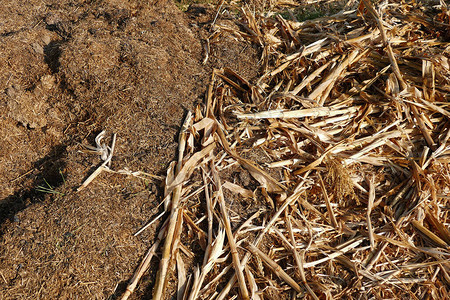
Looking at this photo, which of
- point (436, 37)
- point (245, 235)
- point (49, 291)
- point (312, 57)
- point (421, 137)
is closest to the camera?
point (49, 291)

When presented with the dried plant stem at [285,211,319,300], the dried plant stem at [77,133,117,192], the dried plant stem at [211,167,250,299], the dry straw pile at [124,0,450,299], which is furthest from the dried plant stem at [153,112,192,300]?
the dried plant stem at [285,211,319,300]

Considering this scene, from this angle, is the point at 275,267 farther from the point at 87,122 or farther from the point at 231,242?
the point at 87,122

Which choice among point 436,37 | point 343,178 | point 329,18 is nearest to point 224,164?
point 343,178

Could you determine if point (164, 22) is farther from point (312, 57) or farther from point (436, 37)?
point (436, 37)

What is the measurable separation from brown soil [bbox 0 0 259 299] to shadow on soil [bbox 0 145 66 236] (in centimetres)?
1

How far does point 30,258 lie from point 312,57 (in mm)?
3077

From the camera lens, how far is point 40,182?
3.05 m

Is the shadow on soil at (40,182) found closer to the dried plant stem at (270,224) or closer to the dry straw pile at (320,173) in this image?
the dry straw pile at (320,173)

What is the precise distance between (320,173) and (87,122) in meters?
2.09

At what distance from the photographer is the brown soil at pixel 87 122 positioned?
8.38ft

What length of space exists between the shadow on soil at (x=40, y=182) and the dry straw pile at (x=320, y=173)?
0.93 meters

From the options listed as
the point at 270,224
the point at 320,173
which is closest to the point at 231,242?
the point at 270,224

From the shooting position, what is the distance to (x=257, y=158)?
316 cm

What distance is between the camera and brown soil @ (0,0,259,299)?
2.55 metres
